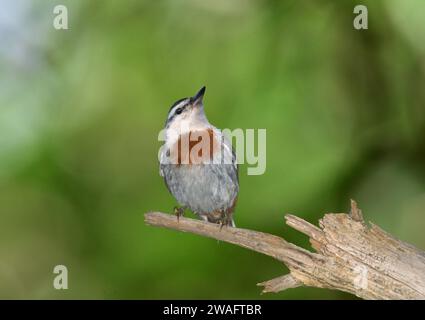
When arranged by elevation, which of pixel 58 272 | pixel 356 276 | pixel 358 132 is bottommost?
pixel 356 276

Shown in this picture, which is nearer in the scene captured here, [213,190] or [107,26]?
[213,190]

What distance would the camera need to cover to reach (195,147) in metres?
5.57

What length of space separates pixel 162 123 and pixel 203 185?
31.9 inches

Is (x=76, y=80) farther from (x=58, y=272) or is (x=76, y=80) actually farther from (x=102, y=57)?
(x=58, y=272)

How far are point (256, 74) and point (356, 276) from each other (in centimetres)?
210

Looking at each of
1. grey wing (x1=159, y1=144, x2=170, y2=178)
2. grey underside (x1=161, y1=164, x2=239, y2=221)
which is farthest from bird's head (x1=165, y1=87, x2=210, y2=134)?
grey underside (x1=161, y1=164, x2=239, y2=221)

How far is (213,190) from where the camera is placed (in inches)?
216

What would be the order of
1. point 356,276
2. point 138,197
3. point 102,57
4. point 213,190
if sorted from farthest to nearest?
point 102,57
point 138,197
point 213,190
point 356,276

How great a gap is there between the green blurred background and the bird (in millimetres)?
206

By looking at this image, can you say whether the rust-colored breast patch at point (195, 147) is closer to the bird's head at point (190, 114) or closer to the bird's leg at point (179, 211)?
the bird's head at point (190, 114)

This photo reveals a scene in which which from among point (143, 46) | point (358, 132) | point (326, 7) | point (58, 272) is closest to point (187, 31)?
point (143, 46)

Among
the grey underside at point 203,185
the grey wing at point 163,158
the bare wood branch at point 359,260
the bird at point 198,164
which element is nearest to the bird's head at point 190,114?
the bird at point 198,164

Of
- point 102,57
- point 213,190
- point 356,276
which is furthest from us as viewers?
point 102,57

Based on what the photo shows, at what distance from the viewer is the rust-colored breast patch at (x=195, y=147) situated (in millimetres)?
5492
